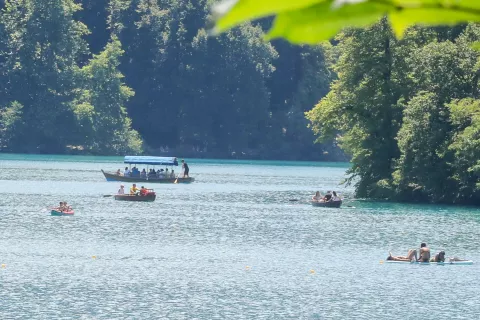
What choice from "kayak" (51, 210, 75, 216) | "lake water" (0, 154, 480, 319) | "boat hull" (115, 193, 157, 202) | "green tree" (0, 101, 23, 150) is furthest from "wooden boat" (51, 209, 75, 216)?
"green tree" (0, 101, 23, 150)

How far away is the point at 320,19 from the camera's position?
114 centimetres

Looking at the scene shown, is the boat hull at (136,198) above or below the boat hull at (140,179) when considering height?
below

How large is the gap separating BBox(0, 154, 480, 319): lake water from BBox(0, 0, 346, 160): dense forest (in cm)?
5649

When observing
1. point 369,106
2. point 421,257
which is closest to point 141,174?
point 369,106

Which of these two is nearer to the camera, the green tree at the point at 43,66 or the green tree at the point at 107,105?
the green tree at the point at 43,66

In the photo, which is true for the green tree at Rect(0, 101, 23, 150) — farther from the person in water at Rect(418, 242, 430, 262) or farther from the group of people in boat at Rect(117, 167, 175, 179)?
the person in water at Rect(418, 242, 430, 262)

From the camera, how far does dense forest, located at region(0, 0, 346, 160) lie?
12138 cm

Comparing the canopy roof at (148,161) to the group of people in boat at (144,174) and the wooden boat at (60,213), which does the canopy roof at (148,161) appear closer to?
the group of people in boat at (144,174)

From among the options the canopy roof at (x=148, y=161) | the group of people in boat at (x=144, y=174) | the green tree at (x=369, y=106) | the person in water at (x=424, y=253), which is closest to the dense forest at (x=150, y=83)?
the canopy roof at (x=148, y=161)

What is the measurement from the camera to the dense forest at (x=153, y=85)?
398ft

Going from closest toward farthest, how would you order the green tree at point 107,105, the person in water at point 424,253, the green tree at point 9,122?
the person in water at point 424,253 < the green tree at point 9,122 < the green tree at point 107,105

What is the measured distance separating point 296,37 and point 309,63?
128489 mm

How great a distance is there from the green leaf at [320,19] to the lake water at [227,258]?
2083 centimetres

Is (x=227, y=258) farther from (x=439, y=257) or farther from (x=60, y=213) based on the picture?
(x=60, y=213)
